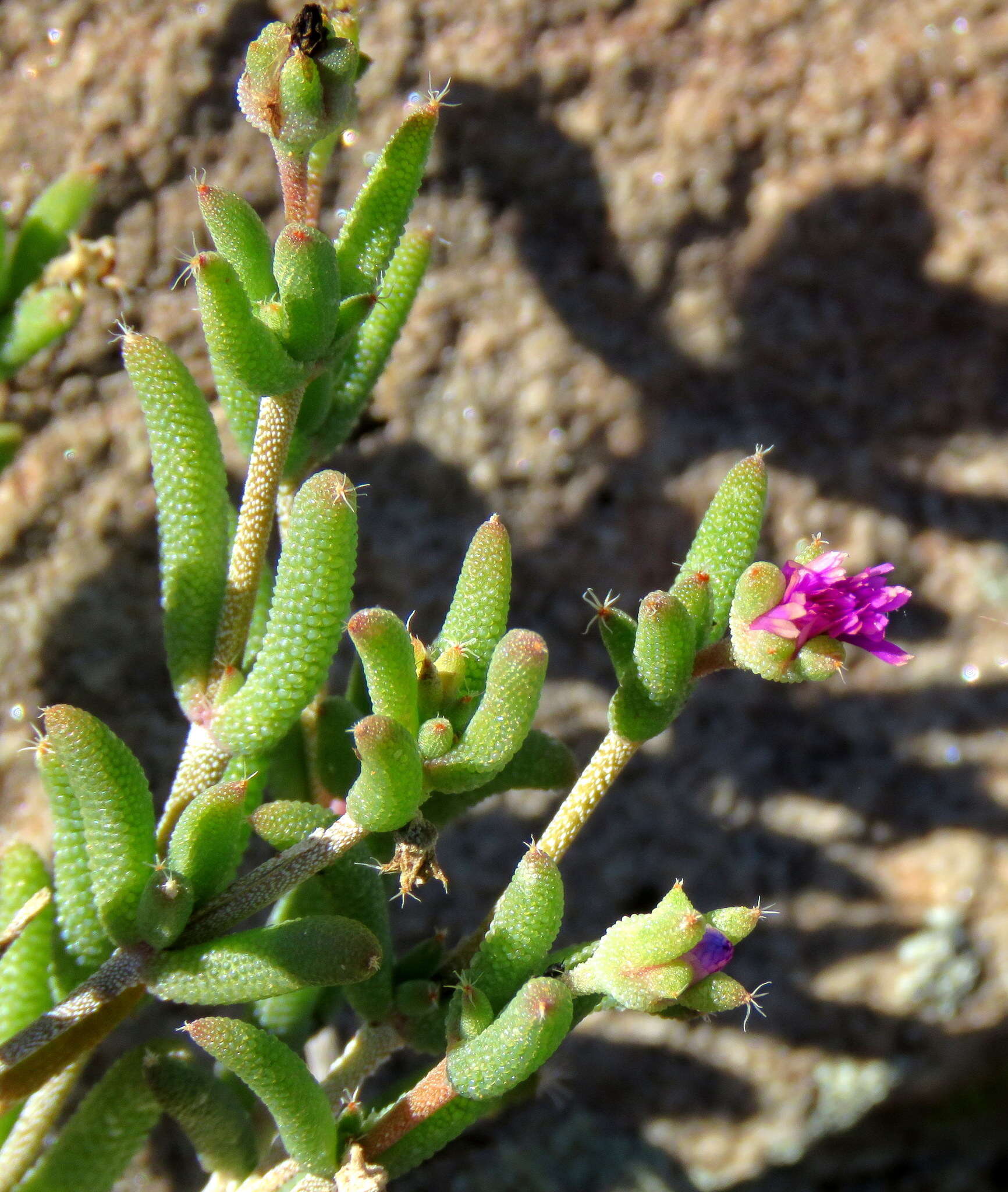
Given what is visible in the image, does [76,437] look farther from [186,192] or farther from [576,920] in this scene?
[576,920]

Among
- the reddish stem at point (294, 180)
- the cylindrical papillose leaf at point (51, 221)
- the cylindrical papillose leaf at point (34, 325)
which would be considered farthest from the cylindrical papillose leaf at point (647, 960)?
the cylindrical papillose leaf at point (51, 221)

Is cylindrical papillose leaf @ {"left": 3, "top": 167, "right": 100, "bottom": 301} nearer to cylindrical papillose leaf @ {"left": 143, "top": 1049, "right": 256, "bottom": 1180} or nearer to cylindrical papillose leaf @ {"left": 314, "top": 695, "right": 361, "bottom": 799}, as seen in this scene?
cylindrical papillose leaf @ {"left": 314, "top": 695, "right": 361, "bottom": 799}

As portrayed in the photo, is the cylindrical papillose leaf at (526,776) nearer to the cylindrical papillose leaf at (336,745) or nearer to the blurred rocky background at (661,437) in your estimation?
the cylindrical papillose leaf at (336,745)

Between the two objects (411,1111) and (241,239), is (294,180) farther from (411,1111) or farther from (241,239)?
(411,1111)

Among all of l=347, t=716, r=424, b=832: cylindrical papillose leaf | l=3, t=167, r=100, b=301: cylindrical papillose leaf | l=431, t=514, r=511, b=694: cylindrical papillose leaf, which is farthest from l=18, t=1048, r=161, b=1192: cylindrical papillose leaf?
l=3, t=167, r=100, b=301: cylindrical papillose leaf

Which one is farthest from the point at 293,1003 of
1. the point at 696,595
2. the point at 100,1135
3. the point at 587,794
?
the point at 696,595

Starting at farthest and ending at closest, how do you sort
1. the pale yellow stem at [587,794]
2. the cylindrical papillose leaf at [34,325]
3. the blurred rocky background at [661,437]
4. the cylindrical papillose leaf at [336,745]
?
1. the blurred rocky background at [661,437]
2. the cylindrical papillose leaf at [34,325]
3. the cylindrical papillose leaf at [336,745]
4. the pale yellow stem at [587,794]
